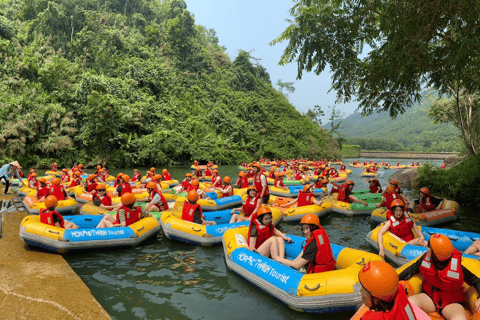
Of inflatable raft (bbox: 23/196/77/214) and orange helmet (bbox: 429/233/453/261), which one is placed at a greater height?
orange helmet (bbox: 429/233/453/261)

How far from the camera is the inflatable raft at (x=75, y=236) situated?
20.7 feet

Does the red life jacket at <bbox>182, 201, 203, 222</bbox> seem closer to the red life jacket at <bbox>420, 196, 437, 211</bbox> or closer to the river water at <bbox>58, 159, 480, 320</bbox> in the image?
the river water at <bbox>58, 159, 480, 320</bbox>

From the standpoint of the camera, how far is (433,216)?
8906 mm

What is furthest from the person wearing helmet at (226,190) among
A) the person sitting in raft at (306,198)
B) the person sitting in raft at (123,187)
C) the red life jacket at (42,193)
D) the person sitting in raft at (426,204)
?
the person sitting in raft at (426,204)

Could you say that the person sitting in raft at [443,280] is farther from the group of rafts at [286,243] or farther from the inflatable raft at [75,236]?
the inflatable raft at [75,236]

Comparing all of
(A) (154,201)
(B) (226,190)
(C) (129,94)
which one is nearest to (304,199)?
(B) (226,190)

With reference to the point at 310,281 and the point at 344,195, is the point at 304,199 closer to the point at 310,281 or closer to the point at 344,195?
the point at 344,195

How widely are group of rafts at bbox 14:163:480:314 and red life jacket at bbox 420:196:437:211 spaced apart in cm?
25

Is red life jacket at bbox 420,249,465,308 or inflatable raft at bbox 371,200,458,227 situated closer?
red life jacket at bbox 420,249,465,308

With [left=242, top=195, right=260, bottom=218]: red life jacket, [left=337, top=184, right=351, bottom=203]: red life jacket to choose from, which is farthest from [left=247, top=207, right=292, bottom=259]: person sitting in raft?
[left=337, top=184, right=351, bottom=203]: red life jacket

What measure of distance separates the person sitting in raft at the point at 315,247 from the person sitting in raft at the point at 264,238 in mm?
750

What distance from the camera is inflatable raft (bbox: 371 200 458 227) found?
880 cm

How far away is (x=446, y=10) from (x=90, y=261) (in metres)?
7.70

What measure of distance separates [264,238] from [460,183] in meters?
10.6
